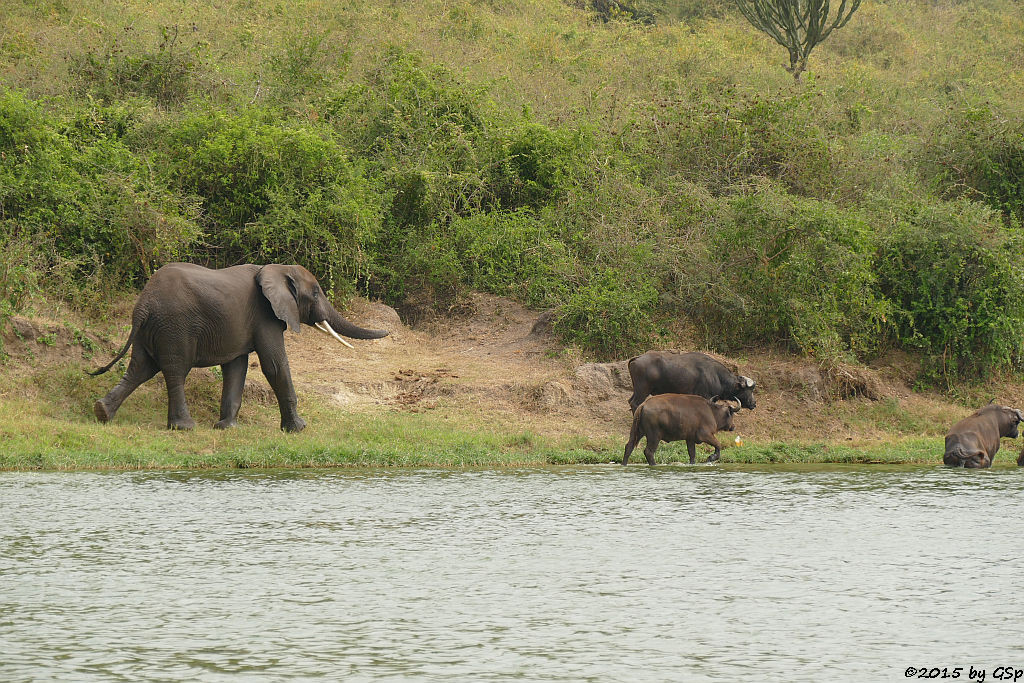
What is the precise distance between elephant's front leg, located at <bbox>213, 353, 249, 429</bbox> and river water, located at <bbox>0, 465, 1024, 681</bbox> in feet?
10.2

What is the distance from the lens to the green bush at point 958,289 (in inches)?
813

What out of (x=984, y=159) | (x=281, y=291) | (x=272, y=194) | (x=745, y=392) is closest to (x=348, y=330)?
(x=281, y=291)

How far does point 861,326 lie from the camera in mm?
20875

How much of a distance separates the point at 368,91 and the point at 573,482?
1589cm

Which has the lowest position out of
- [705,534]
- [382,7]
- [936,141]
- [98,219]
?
[705,534]

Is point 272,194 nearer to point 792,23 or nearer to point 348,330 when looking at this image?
point 348,330

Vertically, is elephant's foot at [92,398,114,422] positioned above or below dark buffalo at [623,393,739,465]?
below

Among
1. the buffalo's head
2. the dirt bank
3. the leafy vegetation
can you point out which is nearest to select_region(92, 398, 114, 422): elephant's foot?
the dirt bank

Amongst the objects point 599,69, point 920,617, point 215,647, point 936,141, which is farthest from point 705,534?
point 599,69

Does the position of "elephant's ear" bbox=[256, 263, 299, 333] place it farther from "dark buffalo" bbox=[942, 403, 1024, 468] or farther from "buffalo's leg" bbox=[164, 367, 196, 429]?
"dark buffalo" bbox=[942, 403, 1024, 468]

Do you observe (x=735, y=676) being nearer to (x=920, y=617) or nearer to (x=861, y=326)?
(x=920, y=617)

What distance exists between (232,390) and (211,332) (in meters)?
0.89

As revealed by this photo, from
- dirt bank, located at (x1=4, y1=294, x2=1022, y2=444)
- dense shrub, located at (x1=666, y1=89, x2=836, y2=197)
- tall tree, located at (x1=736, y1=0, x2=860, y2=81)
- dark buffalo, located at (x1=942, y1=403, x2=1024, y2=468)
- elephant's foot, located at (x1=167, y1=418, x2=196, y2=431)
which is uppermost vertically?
tall tree, located at (x1=736, y1=0, x2=860, y2=81)

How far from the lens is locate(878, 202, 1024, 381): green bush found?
2066 centimetres
